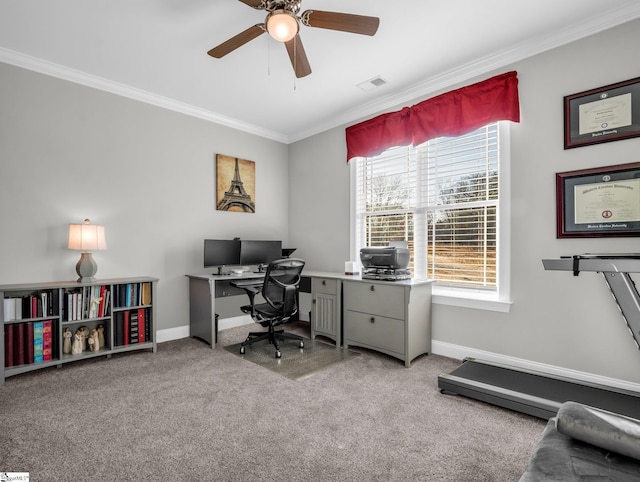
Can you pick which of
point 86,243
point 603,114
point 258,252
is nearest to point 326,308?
point 258,252

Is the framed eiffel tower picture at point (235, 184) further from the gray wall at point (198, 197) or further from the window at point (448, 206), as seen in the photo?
the window at point (448, 206)

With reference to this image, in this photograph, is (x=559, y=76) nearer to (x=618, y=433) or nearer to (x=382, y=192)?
(x=382, y=192)

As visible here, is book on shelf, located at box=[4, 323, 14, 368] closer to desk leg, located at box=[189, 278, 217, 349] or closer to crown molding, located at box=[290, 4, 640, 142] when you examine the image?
desk leg, located at box=[189, 278, 217, 349]

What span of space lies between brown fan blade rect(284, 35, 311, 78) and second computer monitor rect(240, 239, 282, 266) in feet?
7.68

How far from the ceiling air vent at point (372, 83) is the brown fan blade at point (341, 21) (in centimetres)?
139

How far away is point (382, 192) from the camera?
4.08m

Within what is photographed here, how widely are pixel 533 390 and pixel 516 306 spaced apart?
0.81m

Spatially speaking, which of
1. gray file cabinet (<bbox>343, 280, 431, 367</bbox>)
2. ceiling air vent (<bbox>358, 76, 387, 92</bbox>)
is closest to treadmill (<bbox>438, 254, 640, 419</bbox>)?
gray file cabinet (<bbox>343, 280, 431, 367</bbox>)

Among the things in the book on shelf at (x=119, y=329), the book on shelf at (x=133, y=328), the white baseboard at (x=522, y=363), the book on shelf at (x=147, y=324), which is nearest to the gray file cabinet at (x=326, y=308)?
the white baseboard at (x=522, y=363)

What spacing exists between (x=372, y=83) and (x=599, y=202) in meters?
2.34

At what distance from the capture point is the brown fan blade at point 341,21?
2021 millimetres

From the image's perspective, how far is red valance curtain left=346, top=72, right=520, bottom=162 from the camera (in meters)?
2.96

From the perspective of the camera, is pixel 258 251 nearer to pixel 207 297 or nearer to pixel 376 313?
pixel 207 297

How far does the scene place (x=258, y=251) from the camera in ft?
14.6
